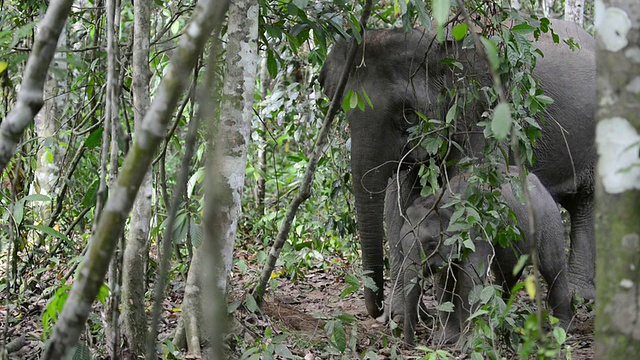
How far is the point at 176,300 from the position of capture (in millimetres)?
6055

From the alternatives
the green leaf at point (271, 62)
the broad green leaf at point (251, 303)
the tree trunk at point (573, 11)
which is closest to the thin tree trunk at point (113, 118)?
the broad green leaf at point (251, 303)

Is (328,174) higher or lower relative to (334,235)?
higher

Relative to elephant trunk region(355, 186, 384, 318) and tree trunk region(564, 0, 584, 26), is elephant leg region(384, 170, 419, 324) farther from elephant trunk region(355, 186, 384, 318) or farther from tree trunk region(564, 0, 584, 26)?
tree trunk region(564, 0, 584, 26)

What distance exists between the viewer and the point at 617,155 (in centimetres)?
241

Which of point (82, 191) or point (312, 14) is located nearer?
point (312, 14)

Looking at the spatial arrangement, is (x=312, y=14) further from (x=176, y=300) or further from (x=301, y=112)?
(x=301, y=112)

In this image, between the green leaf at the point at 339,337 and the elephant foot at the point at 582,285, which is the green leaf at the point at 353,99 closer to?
the green leaf at the point at 339,337

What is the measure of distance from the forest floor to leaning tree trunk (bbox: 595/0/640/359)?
2224mm

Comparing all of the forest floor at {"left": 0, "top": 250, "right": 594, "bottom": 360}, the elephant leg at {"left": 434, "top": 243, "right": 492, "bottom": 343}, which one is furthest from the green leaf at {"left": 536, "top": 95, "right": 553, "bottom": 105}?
the forest floor at {"left": 0, "top": 250, "right": 594, "bottom": 360}

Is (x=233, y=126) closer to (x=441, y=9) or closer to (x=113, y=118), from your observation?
(x=113, y=118)

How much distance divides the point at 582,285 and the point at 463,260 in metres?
2.69

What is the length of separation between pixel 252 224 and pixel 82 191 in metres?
2.35

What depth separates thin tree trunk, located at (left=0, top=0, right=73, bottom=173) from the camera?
2762 mm

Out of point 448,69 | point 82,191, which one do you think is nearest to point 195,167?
point 82,191
